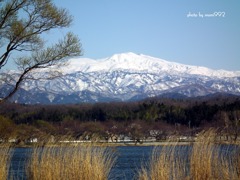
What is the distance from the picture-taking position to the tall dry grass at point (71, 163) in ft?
38.7

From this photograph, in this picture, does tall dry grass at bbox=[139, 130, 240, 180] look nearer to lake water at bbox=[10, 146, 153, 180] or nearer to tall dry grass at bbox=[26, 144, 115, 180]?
lake water at bbox=[10, 146, 153, 180]

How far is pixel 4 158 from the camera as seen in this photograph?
1218 cm

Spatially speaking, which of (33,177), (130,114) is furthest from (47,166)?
(130,114)

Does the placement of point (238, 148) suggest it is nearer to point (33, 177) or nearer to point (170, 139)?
point (170, 139)

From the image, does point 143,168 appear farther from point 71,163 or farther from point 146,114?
point 146,114

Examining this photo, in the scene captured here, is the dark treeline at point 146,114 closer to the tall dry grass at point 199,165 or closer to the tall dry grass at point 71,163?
the tall dry grass at point 199,165

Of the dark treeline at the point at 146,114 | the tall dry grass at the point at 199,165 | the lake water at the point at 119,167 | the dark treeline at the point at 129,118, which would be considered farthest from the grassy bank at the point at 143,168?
the dark treeline at the point at 146,114

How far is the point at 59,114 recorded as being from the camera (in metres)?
146

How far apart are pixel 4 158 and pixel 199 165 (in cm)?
526

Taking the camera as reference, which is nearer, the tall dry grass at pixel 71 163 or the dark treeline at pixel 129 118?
the tall dry grass at pixel 71 163

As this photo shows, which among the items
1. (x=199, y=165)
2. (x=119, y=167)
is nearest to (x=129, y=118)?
(x=119, y=167)

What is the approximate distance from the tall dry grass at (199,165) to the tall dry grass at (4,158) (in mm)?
3686

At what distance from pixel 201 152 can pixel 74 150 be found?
11.4ft

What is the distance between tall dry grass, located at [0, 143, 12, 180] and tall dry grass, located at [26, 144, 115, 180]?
623 millimetres
